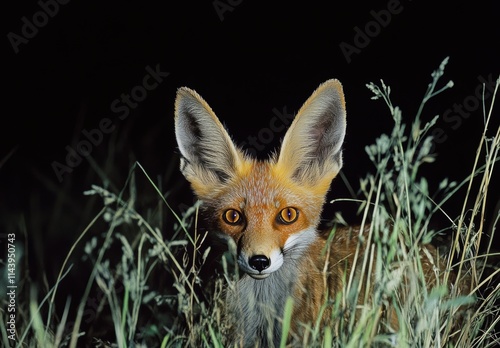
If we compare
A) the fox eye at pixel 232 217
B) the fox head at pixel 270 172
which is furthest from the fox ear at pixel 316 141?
the fox eye at pixel 232 217

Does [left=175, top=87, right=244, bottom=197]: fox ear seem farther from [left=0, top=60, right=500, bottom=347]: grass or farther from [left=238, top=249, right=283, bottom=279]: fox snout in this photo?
[left=238, top=249, right=283, bottom=279]: fox snout

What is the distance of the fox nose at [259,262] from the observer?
2.55 meters

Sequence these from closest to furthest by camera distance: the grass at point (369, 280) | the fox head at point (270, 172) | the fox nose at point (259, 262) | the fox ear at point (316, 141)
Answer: the grass at point (369, 280) < the fox nose at point (259, 262) < the fox head at point (270, 172) < the fox ear at point (316, 141)

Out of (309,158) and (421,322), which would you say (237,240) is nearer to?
(309,158)

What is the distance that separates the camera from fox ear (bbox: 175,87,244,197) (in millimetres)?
2975

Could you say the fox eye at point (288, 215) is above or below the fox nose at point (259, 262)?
above

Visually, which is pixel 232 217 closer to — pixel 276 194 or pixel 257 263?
pixel 276 194

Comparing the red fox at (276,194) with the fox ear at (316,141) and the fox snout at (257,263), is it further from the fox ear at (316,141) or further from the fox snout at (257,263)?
the fox snout at (257,263)

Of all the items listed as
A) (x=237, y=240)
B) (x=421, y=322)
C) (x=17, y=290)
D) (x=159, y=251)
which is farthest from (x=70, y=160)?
(x=421, y=322)

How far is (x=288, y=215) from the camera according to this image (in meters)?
2.87

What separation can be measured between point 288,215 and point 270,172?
320 millimetres

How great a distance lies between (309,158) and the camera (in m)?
3.15

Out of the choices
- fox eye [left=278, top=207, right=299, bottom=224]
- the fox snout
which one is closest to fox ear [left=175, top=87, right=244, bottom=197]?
fox eye [left=278, top=207, right=299, bottom=224]

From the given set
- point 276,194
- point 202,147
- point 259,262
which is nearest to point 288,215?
point 276,194
